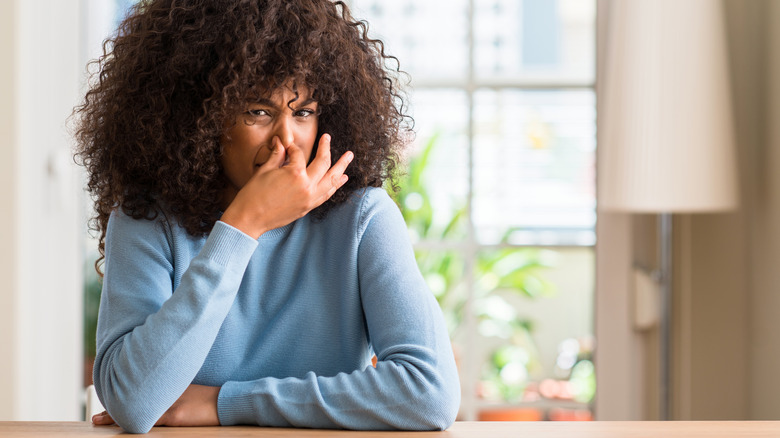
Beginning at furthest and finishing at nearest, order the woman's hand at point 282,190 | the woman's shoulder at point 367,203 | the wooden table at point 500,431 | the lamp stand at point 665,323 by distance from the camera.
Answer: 1. the lamp stand at point 665,323
2. the woman's shoulder at point 367,203
3. the woman's hand at point 282,190
4. the wooden table at point 500,431

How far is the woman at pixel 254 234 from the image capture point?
3.15 ft

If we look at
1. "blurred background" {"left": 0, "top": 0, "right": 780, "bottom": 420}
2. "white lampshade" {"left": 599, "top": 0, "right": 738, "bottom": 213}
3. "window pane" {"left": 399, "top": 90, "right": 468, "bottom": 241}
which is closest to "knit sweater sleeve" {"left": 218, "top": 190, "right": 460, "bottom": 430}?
"white lampshade" {"left": 599, "top": 0, "right": 738, "bottom": 213}

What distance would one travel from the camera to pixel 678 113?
203 cm

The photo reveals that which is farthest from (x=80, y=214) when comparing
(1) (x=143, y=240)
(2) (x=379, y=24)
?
(1) (x=143, y=240)

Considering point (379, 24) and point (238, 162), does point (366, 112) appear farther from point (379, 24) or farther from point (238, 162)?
point (379, 24)

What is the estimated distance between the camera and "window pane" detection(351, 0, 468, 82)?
2.55 meters

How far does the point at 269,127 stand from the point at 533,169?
5.31ft

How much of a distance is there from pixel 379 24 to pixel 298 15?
4.95ft

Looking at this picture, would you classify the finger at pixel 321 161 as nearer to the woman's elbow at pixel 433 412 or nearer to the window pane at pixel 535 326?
the woman's elbow at pixel 433 412

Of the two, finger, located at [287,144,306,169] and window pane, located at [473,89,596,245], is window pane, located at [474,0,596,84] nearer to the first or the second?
window pane, located at [473,89,596,245]

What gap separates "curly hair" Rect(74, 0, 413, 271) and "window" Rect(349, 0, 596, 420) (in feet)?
4.54

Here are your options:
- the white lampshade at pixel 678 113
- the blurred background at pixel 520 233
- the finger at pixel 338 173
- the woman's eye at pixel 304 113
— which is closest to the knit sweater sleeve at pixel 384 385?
the finger at pixel 338 173

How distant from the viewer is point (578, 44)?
2529 mm

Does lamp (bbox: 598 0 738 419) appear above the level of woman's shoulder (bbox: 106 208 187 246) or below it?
above
